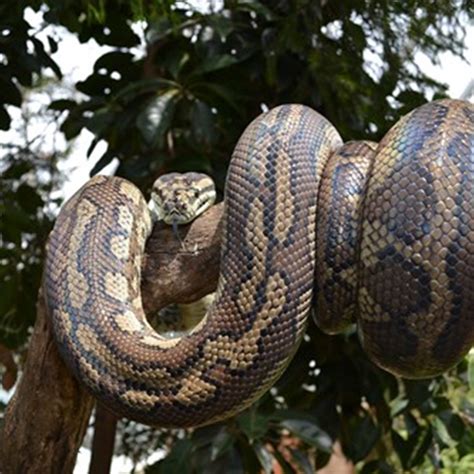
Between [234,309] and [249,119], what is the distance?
207 cm

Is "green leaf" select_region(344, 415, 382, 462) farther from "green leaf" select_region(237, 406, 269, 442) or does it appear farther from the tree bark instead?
the tree bark

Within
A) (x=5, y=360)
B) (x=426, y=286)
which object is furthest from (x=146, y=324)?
(x=5, y=360)

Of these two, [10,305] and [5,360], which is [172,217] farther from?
[10,305]

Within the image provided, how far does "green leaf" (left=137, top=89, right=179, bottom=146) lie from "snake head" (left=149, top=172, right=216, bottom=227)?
3.27ft

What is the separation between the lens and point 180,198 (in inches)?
104

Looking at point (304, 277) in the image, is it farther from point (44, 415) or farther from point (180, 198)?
point (44, 415)

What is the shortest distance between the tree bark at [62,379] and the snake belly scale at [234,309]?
109 millimetres

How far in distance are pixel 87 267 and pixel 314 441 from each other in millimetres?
1439

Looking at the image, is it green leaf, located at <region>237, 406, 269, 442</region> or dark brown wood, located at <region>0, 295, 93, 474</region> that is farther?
green leaf, located at <region>237, 406, 269, 442</region>

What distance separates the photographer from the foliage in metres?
3.73

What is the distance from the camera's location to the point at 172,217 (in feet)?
8.65

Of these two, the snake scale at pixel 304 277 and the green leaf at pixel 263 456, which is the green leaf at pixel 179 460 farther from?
the snake scale at pixel 304 277

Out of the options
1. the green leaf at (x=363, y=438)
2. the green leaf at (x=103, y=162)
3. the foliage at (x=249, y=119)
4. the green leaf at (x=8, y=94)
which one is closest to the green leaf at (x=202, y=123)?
the foliage at (x=249, y=119)

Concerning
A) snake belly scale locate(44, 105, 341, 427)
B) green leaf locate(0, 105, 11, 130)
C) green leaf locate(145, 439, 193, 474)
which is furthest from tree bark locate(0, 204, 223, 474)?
green leaf locate(0, 105, 11, 130)
